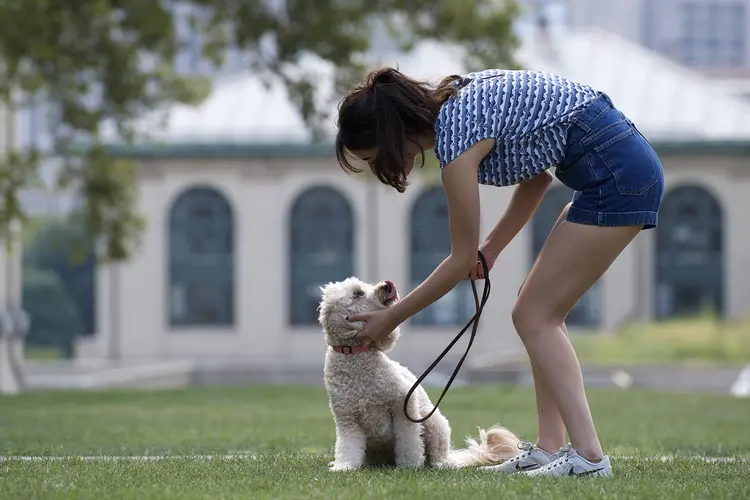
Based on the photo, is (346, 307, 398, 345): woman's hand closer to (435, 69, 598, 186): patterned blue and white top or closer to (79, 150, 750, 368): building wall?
(435, 69, 598, 186): patterned blue and white top

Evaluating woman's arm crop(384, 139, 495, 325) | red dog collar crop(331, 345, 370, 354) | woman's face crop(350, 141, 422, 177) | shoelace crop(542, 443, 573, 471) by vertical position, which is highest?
woman's face crop(350, 141, 422, 177)

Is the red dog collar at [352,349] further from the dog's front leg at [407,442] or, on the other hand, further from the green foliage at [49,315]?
the green foliage at [49,315]

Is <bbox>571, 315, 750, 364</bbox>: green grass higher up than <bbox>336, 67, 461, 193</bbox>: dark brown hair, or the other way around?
<bbox>336, 67, 461, 193</bbox>: dark brown hair

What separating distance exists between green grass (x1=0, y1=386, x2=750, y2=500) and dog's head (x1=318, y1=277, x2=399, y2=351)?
2.06ft

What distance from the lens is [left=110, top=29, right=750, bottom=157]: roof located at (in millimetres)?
38062

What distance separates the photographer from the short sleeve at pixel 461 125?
492 centimetres

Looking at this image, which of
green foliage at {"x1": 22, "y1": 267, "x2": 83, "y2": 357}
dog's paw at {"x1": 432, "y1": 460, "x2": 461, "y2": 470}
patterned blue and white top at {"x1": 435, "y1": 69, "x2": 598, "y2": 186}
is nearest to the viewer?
patterned blue and white top at {"x1": 435, "y1": 69, "x2": 598, "y2": 186}

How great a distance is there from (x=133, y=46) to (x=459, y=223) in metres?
14.6

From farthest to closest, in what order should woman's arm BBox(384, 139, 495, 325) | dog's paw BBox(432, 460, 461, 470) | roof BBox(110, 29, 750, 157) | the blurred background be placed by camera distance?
roof BBox(110, 29, 750, 157)
the blurred background
dog's paw BBox(432, 460, 461, 470)
woman's arm BBox(384, 139, 495, 325)

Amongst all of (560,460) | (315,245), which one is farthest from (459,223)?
(315,245)

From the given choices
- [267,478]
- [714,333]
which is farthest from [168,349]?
[267,478]

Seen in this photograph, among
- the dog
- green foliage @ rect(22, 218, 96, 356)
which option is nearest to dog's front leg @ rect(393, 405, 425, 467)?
the dog

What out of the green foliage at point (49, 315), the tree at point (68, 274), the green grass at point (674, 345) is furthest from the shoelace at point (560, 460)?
the tree at point (68, 274)

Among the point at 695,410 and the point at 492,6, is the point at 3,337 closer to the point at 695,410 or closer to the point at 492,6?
the point at 492,6
